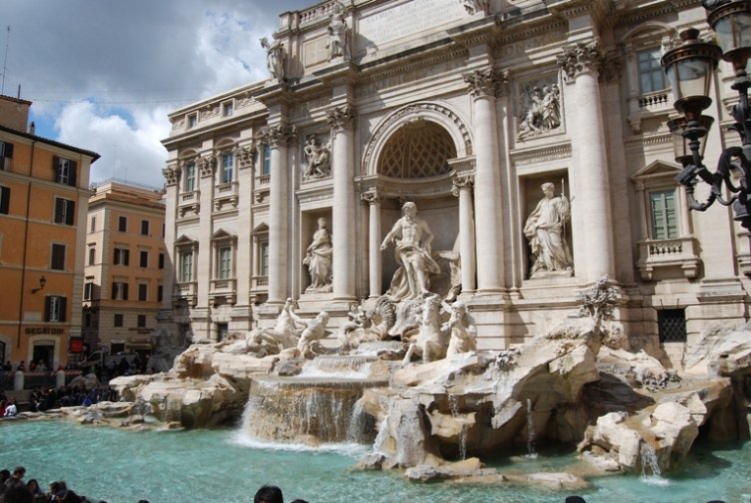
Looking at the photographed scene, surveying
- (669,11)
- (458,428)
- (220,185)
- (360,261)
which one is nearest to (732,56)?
(458,428)

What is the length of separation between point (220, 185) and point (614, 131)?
17.7 m

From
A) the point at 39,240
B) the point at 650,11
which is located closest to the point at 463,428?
the point at 650,11

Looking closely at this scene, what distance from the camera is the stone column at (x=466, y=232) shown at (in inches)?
794

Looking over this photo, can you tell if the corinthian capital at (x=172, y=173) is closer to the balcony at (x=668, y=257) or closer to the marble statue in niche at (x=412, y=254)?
the marble statue in niche at (x=412, y=254)

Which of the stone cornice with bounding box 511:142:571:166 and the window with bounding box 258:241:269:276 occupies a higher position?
the stone cornice with bounding box 511:142:571:166

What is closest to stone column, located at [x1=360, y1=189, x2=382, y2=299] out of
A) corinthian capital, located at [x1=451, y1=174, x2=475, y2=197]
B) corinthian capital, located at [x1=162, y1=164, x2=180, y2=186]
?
corinthian capital, located at [x1=451, y1=174, x2=475, y2=197]

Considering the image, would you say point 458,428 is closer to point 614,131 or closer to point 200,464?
point 200,464

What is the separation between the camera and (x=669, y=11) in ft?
59.9

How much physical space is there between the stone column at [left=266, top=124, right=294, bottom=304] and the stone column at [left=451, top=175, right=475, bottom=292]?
25.1 feet

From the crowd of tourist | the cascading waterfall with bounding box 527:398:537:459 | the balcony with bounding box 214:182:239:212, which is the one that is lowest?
the cascading waterfall with bounding box 527:398:537:459

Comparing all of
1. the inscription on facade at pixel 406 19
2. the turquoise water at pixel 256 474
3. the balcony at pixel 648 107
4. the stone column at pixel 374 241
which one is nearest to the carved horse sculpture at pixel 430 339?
the turquoise water at pixel 256 474

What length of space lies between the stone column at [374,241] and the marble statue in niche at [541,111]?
231 inches

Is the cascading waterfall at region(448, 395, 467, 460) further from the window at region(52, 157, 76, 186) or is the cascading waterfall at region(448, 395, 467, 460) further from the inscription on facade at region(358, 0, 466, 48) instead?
the window at region(52, 157, 76, 186)

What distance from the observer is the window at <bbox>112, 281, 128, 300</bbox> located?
42156 mm
